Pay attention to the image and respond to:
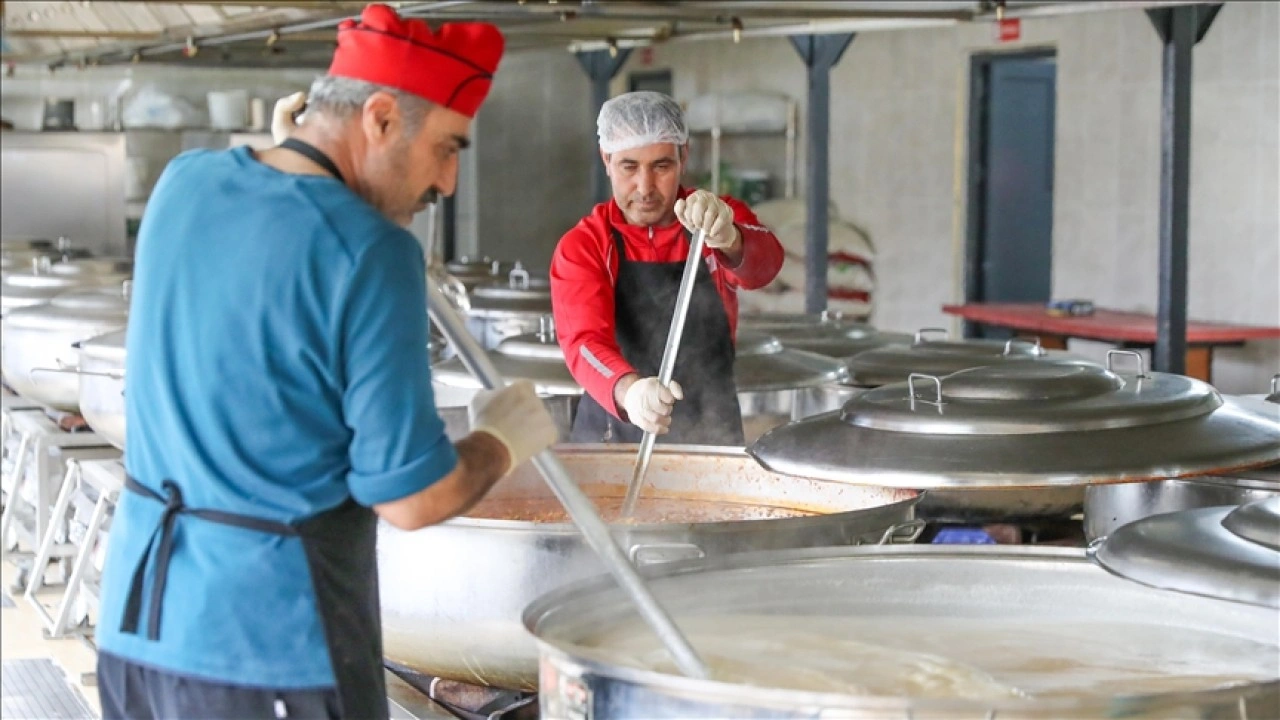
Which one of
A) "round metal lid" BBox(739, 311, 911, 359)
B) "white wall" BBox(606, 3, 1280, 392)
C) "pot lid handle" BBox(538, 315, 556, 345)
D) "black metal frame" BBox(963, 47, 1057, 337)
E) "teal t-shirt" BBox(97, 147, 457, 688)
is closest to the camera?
"teal t-shirt" BBox(97, 147, 457, 688)

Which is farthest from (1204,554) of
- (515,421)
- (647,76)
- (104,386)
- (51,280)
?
(647,76)

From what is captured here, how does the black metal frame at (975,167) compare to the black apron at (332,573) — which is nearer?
the black apron at (332,573)

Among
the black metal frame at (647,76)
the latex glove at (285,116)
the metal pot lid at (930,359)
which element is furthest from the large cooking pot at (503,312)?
the black metal frame at (647,76)

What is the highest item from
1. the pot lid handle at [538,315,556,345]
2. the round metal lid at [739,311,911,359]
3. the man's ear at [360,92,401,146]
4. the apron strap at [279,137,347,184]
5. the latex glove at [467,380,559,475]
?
the man's ear at [360,92,401,146]

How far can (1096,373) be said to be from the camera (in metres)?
3.08

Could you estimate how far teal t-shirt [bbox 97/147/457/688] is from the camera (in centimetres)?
180

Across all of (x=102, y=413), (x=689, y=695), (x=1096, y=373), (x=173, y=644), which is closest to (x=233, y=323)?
(x=173, y=644)

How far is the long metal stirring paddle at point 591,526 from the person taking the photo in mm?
1846

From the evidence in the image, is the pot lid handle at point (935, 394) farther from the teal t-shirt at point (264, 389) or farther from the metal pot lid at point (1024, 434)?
the teal t-shirt at point (264, 389)

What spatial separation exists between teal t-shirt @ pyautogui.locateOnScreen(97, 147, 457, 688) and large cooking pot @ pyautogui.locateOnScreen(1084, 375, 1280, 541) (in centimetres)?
130

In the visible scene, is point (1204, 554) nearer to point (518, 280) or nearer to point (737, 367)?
point (737, 367)

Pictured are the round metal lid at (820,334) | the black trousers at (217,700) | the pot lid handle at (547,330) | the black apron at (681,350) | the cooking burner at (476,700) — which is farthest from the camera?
the round metal lid at (820,334)

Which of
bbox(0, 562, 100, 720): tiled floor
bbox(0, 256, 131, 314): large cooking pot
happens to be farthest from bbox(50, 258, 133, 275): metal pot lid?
bbox(0, 562, 100, 720): tiled floor

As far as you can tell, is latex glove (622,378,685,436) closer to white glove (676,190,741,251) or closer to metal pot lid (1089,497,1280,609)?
white glove (676,190,741,251)
